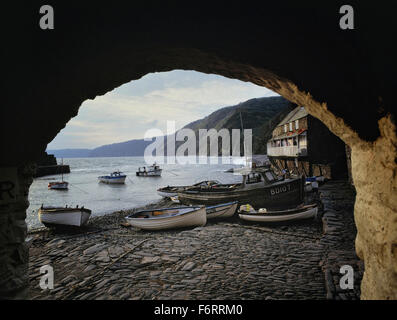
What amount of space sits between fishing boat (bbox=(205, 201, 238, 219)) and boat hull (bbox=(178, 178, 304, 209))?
2117mm

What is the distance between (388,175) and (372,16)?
1816 millimetres

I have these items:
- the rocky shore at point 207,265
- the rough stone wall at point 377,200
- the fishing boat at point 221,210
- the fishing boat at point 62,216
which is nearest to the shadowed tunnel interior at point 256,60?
the rough stone wall at point 377,200

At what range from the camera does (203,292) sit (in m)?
6.00

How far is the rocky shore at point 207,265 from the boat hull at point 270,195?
19.7 ft

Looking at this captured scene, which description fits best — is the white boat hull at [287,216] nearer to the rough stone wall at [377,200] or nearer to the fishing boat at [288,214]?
the fishing boat at [288,214]

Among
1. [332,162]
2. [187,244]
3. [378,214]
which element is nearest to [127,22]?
[378,214]

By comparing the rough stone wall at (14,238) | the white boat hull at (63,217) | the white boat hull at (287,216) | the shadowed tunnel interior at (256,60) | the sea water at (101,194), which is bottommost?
the sea water at (101,194)

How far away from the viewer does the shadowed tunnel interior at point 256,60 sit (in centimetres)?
247

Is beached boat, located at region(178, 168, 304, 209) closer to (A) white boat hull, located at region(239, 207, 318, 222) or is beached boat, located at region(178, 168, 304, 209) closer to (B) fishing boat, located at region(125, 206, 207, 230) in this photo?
(A) white boat hull, located at region(239, 207, 318, 222)

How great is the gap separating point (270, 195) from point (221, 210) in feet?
15.4

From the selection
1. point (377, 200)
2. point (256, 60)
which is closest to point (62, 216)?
point (256, 60)

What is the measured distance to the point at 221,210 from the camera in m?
16.3
